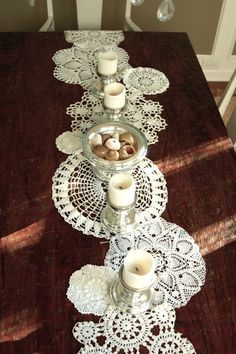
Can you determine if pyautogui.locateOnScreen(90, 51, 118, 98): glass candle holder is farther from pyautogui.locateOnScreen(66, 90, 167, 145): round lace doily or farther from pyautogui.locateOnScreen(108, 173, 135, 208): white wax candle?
pyautogui.locateOnScreen(108, 173, 135, 208): white wax candle

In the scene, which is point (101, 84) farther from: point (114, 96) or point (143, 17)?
point (143, 17)

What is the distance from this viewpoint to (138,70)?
1342 millimetres

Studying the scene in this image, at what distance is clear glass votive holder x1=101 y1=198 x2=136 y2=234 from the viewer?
2.95 feet

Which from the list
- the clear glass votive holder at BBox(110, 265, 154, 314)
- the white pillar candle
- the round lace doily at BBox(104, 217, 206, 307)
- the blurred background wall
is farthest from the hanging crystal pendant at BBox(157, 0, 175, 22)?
the blurred background wall

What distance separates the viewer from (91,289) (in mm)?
812

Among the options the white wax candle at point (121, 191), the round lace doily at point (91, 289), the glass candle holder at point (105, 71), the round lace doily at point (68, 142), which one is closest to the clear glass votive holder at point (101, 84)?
the glass candle holder at point (105, 71)

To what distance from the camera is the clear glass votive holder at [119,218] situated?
90 centimetres

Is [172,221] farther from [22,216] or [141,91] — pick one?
[141,91]

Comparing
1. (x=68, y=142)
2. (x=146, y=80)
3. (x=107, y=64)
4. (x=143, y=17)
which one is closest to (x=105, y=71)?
(x=107, y=64)

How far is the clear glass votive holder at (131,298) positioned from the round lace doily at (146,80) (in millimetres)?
658

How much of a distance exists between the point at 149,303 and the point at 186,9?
1592mm

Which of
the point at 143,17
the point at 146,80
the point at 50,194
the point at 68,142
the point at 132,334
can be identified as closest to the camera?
the point at 132,334

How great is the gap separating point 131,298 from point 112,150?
349 mm

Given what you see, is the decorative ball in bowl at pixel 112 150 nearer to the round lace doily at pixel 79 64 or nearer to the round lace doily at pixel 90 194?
the round lace doily at pixel 90 194
